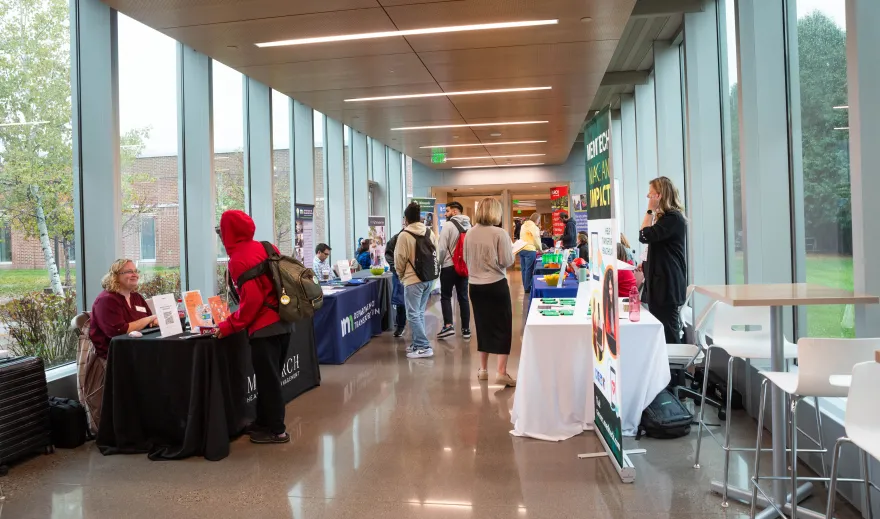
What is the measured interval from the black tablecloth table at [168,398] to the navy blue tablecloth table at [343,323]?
226 cm

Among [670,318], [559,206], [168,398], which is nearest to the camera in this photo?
[168,398]

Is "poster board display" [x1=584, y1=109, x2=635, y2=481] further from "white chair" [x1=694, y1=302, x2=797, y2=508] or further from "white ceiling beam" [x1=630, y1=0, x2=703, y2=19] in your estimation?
"white ceiling beam" [x1=630, y1=0, x2=703, y2=19]

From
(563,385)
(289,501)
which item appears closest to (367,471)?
(289,501)

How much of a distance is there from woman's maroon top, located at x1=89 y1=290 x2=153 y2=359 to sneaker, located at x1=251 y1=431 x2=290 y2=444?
41.9 inches

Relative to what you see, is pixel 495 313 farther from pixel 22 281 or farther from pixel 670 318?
pixel 22 281

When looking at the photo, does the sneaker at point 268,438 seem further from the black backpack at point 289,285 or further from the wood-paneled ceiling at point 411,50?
the wood-paneled ceiling at point 411,50

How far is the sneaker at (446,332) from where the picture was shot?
7730 mm

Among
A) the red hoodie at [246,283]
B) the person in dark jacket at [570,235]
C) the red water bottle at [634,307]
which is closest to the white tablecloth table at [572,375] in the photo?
the red water bottle at [634,307]

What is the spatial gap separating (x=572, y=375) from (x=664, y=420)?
2.07 feet

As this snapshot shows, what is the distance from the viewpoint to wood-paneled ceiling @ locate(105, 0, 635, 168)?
194 inches

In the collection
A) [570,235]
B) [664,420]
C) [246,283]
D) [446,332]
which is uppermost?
[570,235]

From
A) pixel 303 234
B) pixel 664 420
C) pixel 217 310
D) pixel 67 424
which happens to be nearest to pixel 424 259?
pixel 303 234

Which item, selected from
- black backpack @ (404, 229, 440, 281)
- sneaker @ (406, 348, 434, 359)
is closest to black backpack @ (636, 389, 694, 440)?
sneaker @ (406, 348, 434, 359)

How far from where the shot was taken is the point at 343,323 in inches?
252
